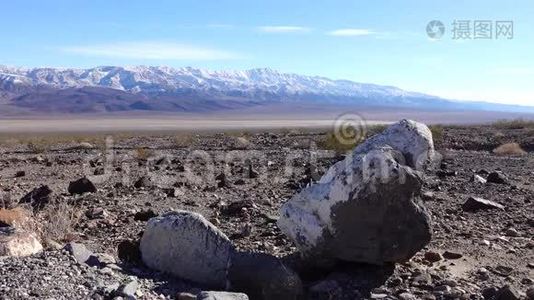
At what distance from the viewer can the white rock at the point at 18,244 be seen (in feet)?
19.0

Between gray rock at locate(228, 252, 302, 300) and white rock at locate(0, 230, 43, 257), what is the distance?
1792 millimetres

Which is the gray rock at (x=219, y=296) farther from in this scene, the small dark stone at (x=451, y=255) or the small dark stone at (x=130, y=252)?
the small dark stone at (x=451, y=255)

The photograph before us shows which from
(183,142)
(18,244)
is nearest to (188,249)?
(18,244)

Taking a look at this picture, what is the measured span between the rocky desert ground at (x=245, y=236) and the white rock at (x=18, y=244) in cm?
1

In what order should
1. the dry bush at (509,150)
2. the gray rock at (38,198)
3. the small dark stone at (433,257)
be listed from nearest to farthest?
the small dark stone at (433,257)
the gray rock at (38,198)
the dry bush at (509,150)

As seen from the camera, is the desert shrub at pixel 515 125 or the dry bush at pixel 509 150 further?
the desert shrub at pixel 515 125

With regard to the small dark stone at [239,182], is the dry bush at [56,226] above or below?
above

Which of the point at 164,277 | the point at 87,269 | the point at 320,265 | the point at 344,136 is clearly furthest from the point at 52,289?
the point at 344,136

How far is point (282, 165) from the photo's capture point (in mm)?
16281

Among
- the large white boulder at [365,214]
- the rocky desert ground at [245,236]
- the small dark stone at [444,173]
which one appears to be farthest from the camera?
the small dark stone at [444,173]

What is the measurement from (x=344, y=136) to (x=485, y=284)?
17937mm

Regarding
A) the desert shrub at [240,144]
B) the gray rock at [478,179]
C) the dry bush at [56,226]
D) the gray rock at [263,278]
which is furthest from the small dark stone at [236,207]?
the desert shrub at [240,144]

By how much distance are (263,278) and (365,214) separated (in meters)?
1.08

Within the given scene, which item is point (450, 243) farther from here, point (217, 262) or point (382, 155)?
point (217, 262)
